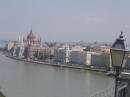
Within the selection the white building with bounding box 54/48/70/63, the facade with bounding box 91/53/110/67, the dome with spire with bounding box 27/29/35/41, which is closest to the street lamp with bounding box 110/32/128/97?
the facade with bounding box 91/53/110/67

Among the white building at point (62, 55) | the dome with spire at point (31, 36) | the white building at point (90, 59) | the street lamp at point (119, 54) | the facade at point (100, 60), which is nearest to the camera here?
the street lamp at point (119, 54)

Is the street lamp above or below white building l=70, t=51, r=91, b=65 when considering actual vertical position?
A: above

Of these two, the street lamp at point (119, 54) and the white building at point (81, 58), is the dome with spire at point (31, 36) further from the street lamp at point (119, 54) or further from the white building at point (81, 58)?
the street lamp at point (119, 54)

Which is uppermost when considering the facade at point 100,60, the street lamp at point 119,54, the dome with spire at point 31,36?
the dome with spire at point 31,36

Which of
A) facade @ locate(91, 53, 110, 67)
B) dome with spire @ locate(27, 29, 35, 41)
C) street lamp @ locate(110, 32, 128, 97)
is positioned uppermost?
dome with spire @ locate(27, 29, 35, 41)

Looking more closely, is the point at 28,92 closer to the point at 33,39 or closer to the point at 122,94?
the point at 122,94

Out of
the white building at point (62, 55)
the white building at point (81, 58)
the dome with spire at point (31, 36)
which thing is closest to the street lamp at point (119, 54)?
the white building at point (81, 58)

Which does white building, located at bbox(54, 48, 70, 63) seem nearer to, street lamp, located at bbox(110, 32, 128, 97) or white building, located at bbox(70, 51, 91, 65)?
white building, located at bbox(70, 51, 91, 65)

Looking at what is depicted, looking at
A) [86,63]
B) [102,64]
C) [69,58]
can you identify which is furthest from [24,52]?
[102,64]

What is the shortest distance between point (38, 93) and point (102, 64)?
882 centimetres

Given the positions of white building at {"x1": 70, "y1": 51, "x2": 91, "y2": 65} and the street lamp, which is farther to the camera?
white building at {"x1": 70, "y1": 51, "x2": 91, "y2": 65}

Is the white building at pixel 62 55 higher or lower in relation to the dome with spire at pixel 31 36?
lower

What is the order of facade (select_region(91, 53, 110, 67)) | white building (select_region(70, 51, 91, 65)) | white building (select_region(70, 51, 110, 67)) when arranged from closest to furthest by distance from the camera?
facade (select_region(91, 53, 110, 67)) < white building (select_region(70, 51, 110, 67)) < white building (select_region(70, 51, 91, 65))

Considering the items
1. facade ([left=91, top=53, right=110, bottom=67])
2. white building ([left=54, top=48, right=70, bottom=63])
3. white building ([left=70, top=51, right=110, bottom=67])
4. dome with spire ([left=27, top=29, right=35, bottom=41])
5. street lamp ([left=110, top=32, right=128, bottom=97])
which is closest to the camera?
street lamp ([left=110, top=32, right=128, bottom=97])
